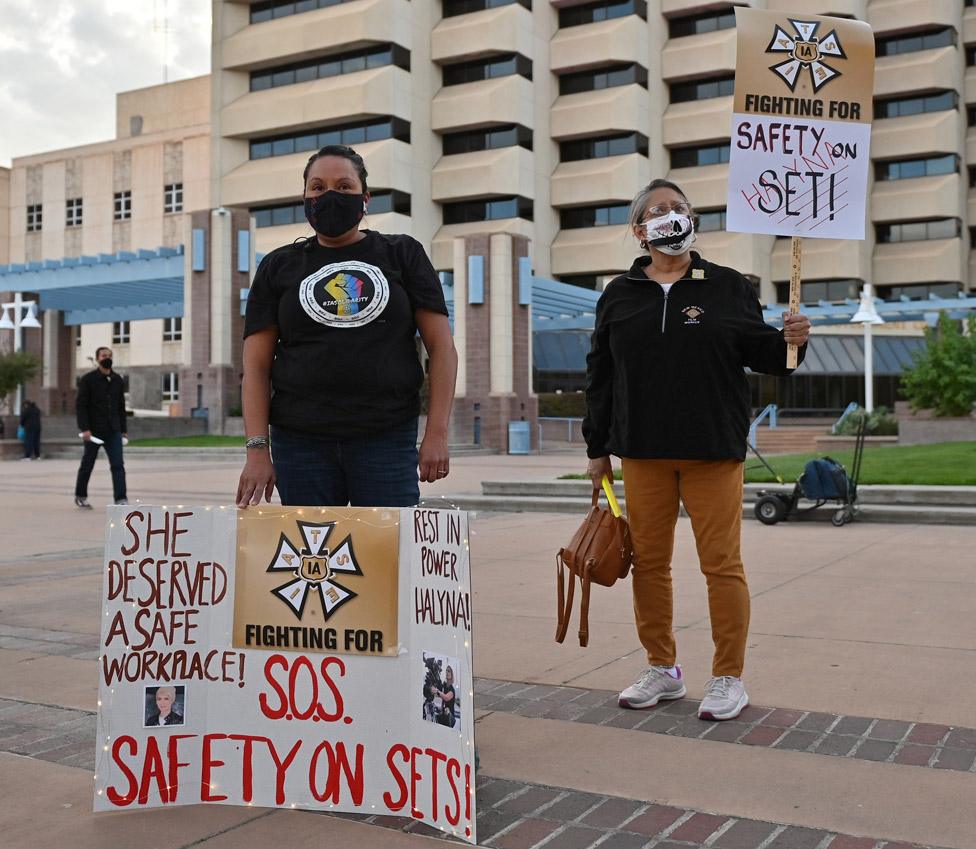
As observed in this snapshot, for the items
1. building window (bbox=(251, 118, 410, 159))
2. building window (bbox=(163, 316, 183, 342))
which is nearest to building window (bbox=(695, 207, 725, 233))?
building window (bbox=(251, 118, 410, 159))

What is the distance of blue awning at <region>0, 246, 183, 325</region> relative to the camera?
3572 centimetres

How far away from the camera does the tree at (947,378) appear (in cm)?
2541

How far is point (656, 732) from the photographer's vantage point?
13.0ft

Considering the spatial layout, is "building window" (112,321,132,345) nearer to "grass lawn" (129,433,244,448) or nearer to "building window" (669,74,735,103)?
"grass lawn" (129,433,244,448)

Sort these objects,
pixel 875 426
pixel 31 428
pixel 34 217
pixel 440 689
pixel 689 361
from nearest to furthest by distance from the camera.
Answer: pixel 440 689 < pixel 689 361 < pixel 875 426 < pixel 31 428 < pixel 34 217

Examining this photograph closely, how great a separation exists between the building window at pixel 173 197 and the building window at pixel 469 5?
1676 centimetres

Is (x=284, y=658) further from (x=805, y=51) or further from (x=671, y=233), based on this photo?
(x=805, y=51)

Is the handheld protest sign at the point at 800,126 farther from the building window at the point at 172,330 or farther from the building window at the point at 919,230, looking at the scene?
the building window at the point at 919,230

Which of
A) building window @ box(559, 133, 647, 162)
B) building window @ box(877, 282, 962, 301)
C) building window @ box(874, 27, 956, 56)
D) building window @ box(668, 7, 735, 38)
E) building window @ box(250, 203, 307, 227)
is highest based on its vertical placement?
building window @ box(668, 7, 735, 38)

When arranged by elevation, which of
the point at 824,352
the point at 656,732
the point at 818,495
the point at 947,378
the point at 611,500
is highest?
the point at 824,352

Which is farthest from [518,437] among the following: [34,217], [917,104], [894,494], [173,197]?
[34,217]

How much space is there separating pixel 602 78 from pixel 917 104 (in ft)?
52.9

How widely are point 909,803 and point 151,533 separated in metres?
2.43

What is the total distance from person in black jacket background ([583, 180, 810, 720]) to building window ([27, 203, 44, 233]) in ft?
206
